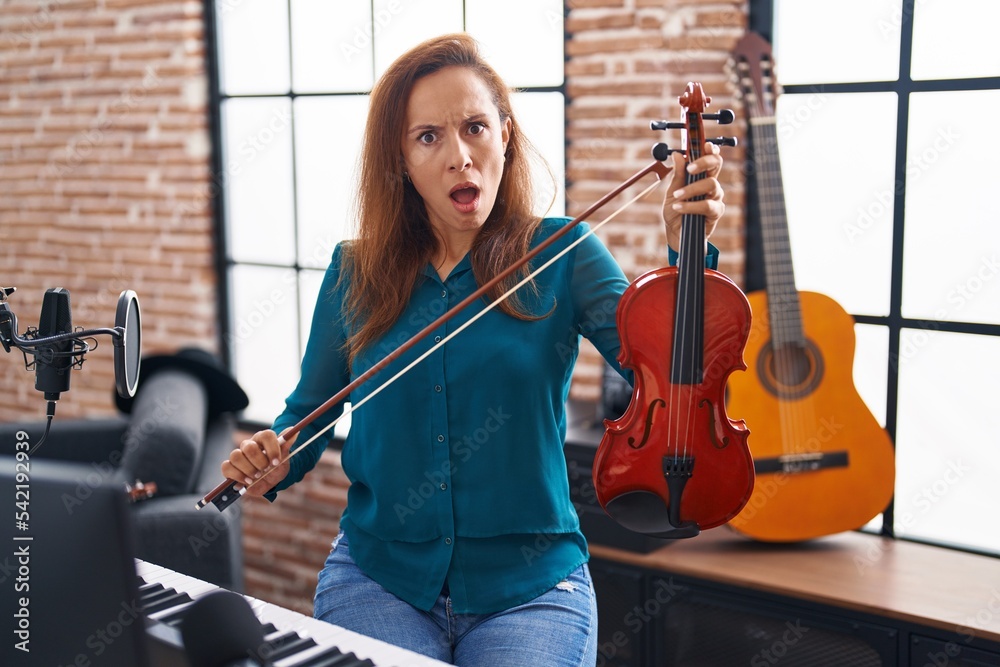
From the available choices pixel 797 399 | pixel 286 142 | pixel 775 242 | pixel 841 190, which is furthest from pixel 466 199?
pixel 286 142

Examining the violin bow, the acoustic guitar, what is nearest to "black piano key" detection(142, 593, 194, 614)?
the violin bow

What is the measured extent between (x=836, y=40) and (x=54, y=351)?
6.28 feet

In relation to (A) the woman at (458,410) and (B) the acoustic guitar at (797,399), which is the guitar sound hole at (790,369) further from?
(A) the woman at (458,410)

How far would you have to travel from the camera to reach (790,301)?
86.3 inches

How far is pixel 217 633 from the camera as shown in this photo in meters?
1.02

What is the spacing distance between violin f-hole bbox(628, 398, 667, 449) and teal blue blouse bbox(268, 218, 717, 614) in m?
0.17

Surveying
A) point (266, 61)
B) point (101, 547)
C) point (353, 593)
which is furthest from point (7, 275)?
point (101, 547)

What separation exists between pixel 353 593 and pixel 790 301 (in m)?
1.14

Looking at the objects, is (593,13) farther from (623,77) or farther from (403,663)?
(403,663)

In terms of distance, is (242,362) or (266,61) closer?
(266,61)

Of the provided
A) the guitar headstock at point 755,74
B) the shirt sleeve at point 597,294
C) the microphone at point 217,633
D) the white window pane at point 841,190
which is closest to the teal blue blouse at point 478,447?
the shirt sleeve at point 597,294

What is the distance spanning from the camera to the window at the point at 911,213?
2.24m

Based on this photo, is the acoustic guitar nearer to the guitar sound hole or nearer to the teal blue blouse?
the guitar sound hole

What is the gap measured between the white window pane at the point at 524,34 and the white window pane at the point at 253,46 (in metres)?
0.74
